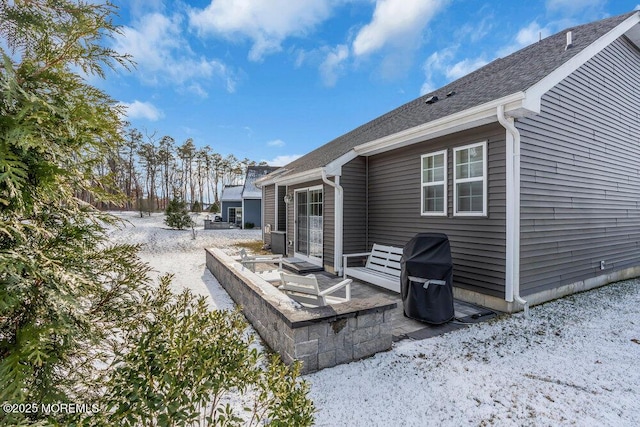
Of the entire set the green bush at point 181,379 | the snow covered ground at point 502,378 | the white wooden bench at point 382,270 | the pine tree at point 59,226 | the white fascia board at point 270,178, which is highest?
the white fascia board at point 270,178

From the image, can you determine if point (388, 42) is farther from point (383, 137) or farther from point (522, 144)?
point (522, 144)

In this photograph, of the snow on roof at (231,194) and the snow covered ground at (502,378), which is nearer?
the snow covered ground at (502,378)

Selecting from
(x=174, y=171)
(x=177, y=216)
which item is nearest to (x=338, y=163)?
(x=177, y=216)

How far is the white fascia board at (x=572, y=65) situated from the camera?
4312mm

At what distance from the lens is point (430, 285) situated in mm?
4309

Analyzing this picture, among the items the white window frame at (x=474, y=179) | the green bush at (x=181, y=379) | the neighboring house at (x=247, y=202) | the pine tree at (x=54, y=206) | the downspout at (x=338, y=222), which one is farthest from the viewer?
the neighboring house at (x=247, y=202)

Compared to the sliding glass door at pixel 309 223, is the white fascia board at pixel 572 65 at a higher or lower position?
higher

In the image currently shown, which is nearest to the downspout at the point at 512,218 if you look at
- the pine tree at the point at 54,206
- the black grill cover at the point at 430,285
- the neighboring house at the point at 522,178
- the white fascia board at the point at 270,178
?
the neighboring house at the point at 522,178

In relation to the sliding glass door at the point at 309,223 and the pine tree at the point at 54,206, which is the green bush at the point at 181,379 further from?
the sliding glass door at the point at 309,223

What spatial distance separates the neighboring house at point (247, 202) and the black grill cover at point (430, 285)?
57.4ft

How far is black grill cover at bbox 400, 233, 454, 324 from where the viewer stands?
430 centimetres

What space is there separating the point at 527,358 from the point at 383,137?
493cm

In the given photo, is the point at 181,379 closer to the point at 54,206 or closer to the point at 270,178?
the point at 54,206

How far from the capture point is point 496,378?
2.96 metres
